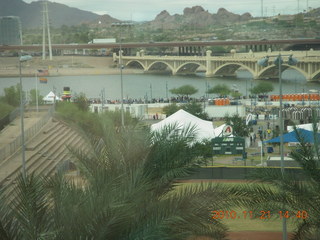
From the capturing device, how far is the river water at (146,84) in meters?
21.8

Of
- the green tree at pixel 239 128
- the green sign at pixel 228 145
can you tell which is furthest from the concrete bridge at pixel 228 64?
the green sign at pixel 228 145

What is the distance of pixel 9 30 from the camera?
1930 centimetres

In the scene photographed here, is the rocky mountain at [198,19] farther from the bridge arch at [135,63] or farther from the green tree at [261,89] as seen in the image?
the green tree at [261,89]

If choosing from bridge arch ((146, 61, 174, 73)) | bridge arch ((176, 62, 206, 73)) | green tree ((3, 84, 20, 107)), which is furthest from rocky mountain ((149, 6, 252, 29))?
green tree ((3, 84, 20, 107))

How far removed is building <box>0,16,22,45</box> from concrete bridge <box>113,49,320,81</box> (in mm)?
8236

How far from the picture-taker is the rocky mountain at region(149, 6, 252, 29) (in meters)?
67.0

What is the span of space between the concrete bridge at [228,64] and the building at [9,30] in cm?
824

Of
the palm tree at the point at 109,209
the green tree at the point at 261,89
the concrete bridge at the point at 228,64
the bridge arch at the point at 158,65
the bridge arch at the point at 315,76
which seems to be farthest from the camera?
the bridge arch at the point at 158,65

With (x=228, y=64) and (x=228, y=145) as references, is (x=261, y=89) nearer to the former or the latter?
(x=228, y=64)

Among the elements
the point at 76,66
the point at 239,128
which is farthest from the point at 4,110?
the point at 76,66

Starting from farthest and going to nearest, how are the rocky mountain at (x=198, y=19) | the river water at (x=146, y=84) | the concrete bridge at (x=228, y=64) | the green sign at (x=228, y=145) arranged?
the rocky mountain at (x=198, y=19) < the concrete bridge at (x=228, y=64) < the river water at (x=146, y=84) < the green sign at (x=228, y=145)

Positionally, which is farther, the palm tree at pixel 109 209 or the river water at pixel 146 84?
the river water at pixel 146 84

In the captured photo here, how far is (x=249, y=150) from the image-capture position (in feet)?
28.3

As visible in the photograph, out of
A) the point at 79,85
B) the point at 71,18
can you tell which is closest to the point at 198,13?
the point at 71,18
